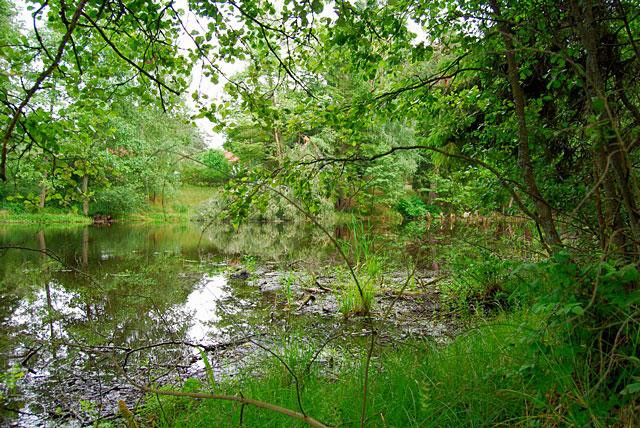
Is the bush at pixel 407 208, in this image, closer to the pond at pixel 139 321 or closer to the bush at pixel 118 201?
the pond at pixel 139 321

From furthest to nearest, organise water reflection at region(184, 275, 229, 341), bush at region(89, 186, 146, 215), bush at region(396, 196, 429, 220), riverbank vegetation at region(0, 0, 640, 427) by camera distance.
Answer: bush at region(89, 186, 146, 215), bush at region(396, 196, 429, 220), water reflection at region(184, 275, 229, 341), riverbank vegetation at region(0, 0, 640, 427)

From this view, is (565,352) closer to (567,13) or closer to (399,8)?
(567,13)

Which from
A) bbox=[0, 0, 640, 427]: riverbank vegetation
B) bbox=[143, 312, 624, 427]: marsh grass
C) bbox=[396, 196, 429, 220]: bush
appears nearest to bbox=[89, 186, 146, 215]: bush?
bbox=[396, 196, 429, 220]: bush

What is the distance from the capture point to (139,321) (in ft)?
17.0

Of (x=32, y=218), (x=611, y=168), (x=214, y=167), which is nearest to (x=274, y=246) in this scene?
(x=214, y=167)

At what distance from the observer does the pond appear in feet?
10.7

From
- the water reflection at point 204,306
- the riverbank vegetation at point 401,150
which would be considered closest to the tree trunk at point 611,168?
the riverbank vegetation at point 401,150

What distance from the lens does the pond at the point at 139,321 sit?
3260 mm

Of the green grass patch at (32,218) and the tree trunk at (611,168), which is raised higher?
the tree trunk at (611,168)

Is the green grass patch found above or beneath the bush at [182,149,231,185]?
beneath

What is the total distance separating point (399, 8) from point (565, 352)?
2295 mm

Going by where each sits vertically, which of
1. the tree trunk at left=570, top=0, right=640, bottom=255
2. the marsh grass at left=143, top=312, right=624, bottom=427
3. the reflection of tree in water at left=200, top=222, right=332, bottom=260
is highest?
the tree trunk at left=570, top=0, right=640, bottom=255

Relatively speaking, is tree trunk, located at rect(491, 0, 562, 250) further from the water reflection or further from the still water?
the water reflection

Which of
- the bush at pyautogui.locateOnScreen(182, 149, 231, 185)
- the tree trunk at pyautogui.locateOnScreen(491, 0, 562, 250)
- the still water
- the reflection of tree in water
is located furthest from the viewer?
the reflection of tree in water
